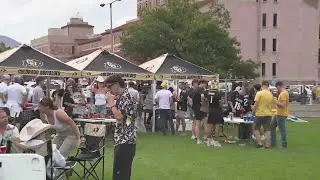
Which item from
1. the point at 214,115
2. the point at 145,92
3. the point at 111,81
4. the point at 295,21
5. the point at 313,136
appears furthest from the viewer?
the point at 295,21

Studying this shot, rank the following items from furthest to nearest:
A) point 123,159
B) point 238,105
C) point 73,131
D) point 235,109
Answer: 1. point 235,109
2. point 238,105
3. point 73,131
4. point 123,159

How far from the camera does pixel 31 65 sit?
17.0 m

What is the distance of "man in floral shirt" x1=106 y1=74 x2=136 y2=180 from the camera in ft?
24.6

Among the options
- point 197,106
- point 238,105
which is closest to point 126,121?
point 197,106

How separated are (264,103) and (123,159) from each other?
8078mm

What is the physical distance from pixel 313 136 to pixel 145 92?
6491mm

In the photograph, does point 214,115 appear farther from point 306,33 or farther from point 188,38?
point 306,33

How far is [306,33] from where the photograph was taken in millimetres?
81625

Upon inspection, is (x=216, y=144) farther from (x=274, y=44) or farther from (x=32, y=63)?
(x=274, y=44)

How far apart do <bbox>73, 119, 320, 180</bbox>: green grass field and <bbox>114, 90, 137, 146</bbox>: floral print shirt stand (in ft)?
8.67

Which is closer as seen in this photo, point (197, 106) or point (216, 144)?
point (216, 144)

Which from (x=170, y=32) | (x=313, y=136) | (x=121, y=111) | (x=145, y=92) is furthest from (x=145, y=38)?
(x=121, y=111)

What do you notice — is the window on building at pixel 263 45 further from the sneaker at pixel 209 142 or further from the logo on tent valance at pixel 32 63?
the sneaker at pixel 209 142

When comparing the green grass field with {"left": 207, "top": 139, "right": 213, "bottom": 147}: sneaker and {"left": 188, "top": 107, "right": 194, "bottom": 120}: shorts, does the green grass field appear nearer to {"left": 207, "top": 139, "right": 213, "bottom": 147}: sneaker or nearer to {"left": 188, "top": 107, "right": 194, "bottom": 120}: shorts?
{"left": 207, "top": 139, "right": 213, "bottom": 147}: sneaker
